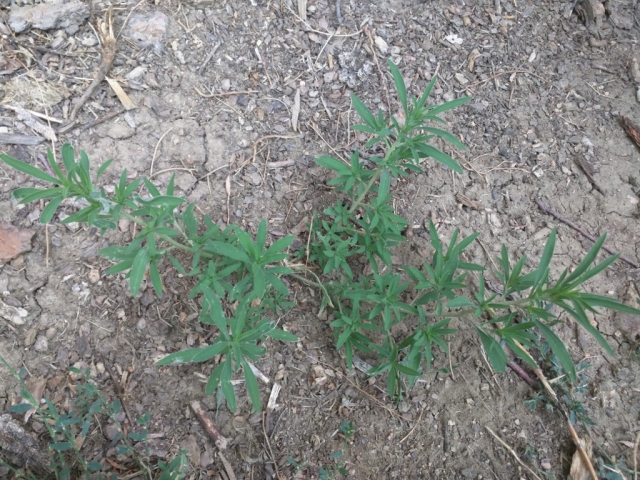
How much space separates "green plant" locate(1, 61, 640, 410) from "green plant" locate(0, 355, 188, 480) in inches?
18.0

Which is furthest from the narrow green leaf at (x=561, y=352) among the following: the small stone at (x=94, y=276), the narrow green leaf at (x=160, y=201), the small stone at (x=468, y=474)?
the small stone at (x=94, y=276)

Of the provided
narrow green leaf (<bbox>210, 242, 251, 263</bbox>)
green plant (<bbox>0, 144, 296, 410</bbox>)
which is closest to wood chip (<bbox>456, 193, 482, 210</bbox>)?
green plant (<bbox>0, 144, 296, 410</bbox>)

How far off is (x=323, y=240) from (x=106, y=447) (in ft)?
5.06

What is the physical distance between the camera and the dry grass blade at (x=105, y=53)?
3211 mm

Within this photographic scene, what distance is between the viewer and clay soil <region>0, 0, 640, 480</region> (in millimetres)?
2707

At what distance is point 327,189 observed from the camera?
329 centimetres

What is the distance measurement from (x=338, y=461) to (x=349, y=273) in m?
1.01

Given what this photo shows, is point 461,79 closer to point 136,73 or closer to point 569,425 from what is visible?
point 136,73

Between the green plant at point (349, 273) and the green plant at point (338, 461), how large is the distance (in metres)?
0.33

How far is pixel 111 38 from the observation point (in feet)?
10.9

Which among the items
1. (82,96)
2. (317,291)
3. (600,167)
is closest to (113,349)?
(317,291)

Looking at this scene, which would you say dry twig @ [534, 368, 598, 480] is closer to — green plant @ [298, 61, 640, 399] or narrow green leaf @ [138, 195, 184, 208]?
green plant @ [298, 61, 640, 399]

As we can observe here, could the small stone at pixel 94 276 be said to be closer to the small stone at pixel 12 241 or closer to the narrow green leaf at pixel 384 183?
the small stone at pixel 12 241

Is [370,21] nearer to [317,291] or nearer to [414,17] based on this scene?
[414,17]
